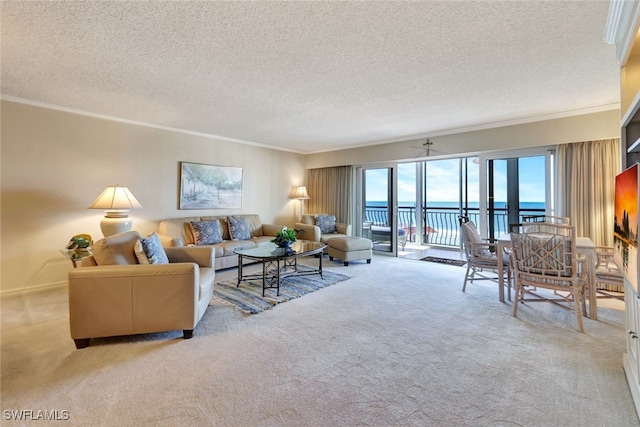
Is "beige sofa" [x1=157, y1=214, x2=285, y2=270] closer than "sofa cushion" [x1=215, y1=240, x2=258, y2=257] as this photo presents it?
Yes

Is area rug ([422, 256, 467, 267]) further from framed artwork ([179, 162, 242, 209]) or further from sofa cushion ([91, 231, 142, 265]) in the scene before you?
sofa cushion ([91, 231, 142, 265])

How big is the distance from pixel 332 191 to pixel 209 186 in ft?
9.28

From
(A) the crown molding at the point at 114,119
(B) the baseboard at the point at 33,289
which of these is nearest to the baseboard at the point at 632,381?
(B) the baseboard at the point at 33,289

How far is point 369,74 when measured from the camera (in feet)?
9.28

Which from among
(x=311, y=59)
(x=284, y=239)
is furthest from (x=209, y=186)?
(x=311, y=59)

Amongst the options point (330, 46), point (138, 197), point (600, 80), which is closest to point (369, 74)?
point (330, 46)

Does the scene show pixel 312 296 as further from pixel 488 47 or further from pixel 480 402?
pixel 488 47

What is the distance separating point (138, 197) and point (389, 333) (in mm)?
4333

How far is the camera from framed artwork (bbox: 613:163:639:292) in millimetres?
1521

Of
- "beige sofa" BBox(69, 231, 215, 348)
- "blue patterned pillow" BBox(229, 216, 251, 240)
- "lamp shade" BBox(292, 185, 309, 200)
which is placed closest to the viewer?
"beige sofa" BBox(69, 231, 215, 348)

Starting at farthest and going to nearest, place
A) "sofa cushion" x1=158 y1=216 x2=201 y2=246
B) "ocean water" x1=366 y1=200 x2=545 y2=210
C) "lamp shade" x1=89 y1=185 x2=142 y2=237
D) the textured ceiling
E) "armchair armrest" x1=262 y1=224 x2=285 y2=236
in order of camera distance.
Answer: "armchair armrest" x1=262 y1=224 x2=285 y2=236
"ocean water" x1=366 y1=200 x2=545 y2=210
"sofa cushion" x1=158 y1=216 x2=201 y2=246
"lamp shade" x1=89 y1=185 x2=142 y2=237
the textured ceiling

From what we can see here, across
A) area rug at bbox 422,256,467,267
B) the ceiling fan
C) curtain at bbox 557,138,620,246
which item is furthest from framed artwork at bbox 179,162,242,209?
curtain at bbox 557,138,620,246

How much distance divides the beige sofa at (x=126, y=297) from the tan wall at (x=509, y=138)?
184 inches

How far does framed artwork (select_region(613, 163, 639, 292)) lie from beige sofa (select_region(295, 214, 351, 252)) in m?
4.14
